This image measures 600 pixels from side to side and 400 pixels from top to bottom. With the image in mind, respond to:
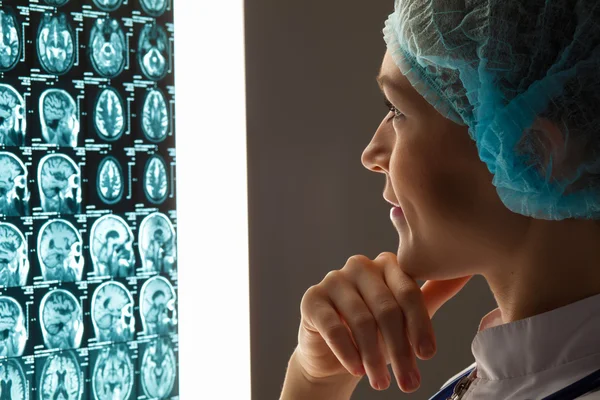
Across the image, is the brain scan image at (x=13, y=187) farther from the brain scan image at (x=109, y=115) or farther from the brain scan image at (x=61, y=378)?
the brain scan image at (x=61, y=378)

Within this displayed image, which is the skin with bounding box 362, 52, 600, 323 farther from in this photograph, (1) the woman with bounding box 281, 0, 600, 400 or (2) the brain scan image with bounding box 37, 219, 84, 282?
(2) the brain scan image with bounding box 37, 219, 84, 282

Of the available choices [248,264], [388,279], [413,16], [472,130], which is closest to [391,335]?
[388,279]

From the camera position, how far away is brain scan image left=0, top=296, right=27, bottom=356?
1.58m

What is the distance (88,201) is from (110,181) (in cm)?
8

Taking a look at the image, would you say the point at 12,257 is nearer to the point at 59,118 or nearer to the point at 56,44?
the point at 59,118

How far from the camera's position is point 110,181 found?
1734 millimetres

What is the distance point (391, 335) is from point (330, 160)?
1.11 metres

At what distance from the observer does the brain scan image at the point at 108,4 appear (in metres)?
1.72

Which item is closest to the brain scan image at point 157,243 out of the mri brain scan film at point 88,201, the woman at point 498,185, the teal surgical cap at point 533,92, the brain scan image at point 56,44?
the mri brain scan film at point 88,201

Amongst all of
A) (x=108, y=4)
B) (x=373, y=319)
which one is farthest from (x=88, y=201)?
(x=373, y=319)

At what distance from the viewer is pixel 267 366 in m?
1.84

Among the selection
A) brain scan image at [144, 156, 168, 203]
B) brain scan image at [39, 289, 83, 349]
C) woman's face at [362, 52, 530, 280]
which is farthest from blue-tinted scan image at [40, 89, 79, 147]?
woman's face at [362, 52, 530, 280]

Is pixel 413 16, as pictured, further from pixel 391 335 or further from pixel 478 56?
pixel 391 335

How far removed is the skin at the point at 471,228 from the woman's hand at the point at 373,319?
0.06 m
